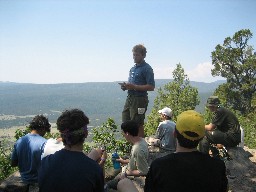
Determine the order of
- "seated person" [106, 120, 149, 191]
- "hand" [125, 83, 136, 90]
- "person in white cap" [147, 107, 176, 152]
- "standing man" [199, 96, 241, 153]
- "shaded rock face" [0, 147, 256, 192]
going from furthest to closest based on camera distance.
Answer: "person in white cap" [147, 107, 176, 152] < "standing man" [199, 96, 241, 153] < "hand" [125, 83, 136, 90] < "shaded rock face" [0, 147, 256, 192] < "seated person" [106, 120, 149, 191]

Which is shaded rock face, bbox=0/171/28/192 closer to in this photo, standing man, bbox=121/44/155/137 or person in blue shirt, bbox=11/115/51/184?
person in blue shirt, bbox=11/115/51/184

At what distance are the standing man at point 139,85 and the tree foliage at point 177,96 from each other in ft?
107

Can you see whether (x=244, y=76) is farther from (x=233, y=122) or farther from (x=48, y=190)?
(x=48, y=190)

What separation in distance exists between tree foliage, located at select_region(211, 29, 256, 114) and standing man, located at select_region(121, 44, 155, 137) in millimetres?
34739

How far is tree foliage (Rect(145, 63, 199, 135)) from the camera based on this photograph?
41.5 m

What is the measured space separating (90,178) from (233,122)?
5766 millimetres

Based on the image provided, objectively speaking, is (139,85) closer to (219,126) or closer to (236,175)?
(219,126)

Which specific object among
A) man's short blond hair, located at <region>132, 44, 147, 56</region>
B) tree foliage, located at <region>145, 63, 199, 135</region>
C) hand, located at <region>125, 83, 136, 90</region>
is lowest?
tree foliage, located at <region>145, 63, 199, 135</region>

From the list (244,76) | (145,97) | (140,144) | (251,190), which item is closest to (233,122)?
(251,190)

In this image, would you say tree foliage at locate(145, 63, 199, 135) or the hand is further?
tree foliage at locate(145, 63, 199, 135)

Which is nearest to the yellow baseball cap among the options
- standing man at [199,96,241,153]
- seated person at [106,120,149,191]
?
seated person at [106,120,149,191]

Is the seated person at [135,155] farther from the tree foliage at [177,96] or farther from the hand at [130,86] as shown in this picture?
the tree foliage at [177,96]

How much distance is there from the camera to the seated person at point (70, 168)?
283 centimetres

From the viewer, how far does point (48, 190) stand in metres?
2.88
